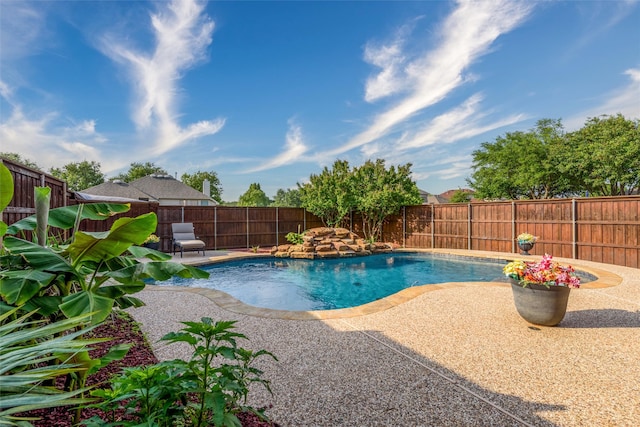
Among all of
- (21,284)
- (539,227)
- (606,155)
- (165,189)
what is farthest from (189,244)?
(606,155)

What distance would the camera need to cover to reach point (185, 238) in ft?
40.7

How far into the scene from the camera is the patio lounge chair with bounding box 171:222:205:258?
11742mm

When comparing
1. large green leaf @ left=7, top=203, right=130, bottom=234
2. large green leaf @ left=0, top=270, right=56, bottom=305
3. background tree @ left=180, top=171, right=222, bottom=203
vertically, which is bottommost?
large green leaf @ left=0, top=270, right=56, bottom=305

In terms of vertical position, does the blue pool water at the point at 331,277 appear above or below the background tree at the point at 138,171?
below

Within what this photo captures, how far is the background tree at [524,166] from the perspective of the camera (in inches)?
841

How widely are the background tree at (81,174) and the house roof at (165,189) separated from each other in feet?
49.5

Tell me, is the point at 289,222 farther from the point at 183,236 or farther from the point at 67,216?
the point at 67,216

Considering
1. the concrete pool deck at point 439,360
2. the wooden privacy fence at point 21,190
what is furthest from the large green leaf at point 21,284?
the wooden privacy fence at point 21,190

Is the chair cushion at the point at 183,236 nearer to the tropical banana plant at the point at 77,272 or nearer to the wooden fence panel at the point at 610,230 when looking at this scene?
the tropical banana plant at the point at 77,272

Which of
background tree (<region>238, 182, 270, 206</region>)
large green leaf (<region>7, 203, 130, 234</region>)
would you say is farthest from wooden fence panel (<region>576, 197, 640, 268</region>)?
background tree (<region>238, 182, 270, 206</region>)

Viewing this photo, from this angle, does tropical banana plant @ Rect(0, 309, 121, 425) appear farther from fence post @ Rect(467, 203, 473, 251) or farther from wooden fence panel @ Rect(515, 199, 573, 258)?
fence post @ Rect(467, 203, 473, 251)

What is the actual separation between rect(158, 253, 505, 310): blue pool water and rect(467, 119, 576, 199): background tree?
577 inches

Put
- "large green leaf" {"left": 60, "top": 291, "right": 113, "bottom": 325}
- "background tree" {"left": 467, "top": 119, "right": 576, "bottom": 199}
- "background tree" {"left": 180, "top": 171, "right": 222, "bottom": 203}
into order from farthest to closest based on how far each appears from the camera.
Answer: "background tree" {"left": 180, "top": 171, "right": 222, "bottom": 203}, "background tree" {"left": 467, "top": 119, "right": 576, "bottom": 199}, "large green leaf" {"left": 60, "top": 291, "right": 113, "bottom": 325}

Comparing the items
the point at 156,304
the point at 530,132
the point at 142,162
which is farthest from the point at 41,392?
the point at 142,162
